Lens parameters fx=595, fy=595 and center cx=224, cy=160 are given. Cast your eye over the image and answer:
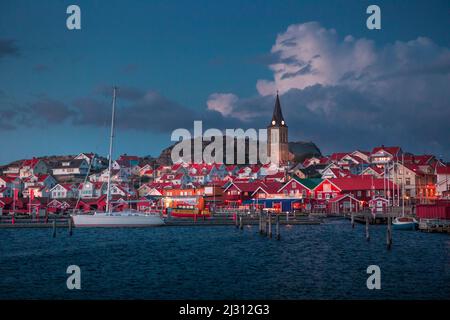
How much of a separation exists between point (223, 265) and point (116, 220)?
35.0 m

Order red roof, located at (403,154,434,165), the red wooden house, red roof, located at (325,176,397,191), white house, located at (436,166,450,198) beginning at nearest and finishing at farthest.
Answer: red roof, located at (325,176,397,191), white house, located at (436,166,450,198), the red wooden house, red roof, located at (403,154,434,165)

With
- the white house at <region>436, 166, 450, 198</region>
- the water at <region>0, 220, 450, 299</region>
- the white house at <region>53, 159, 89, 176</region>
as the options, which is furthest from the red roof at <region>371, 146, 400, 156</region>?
the water at <region>0, 220, 450, 299</region>

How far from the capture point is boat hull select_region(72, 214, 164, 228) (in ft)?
248

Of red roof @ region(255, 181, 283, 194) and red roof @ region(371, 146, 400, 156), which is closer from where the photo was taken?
red roof @ region(255, 181, 283, 194)

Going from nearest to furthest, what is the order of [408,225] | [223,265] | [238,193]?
[223,265], [408,225], [238,193]

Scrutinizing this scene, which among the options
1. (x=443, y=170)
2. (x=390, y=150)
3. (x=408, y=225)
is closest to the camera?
(x=408, y=225)

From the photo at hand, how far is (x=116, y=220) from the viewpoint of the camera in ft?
254

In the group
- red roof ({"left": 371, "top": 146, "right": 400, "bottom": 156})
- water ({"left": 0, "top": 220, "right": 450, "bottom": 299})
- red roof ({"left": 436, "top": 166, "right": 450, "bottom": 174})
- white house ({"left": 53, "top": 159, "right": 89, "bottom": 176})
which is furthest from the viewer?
white house ({"left": 53, "top": 159, "right": 89, "bottom": 176})

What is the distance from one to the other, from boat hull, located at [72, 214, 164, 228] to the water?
2420 mm

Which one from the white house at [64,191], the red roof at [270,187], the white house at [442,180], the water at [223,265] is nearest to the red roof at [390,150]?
the white house at [442,180]

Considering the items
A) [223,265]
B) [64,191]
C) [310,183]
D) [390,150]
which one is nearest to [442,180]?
[310,183]

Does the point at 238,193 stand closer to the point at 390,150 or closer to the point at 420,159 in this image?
the point at 420,159

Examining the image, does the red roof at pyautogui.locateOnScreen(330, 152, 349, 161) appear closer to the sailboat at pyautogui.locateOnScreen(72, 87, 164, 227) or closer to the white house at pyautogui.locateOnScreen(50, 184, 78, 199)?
the white house at pyautogui.locateOnScreen(50, 184, 78, 199)
